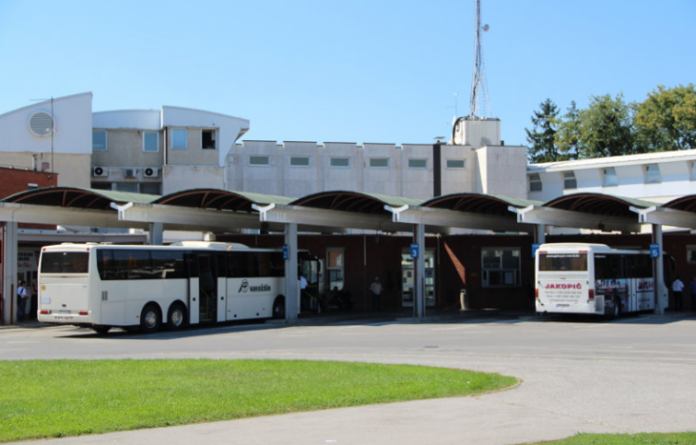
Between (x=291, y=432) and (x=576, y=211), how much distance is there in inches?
1126

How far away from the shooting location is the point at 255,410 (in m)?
10.5

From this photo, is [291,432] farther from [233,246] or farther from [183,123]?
[183,123]

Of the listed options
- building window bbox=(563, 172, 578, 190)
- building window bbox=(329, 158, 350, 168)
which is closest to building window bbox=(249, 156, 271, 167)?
building window bbox=(329, 158, 350, 168)

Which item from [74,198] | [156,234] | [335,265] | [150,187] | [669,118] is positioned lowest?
[335,265]

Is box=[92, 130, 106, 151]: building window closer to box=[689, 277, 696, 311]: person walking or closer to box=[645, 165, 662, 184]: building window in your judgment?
box=[689, 277, 696, 311]: person walking

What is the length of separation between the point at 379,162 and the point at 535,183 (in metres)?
11.6

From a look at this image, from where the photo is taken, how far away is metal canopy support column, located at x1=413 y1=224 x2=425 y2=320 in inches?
1304

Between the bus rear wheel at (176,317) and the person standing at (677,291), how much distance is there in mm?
22272

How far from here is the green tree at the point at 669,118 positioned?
65.1m

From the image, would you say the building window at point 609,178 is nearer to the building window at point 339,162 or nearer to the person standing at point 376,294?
the building window at point 339,162

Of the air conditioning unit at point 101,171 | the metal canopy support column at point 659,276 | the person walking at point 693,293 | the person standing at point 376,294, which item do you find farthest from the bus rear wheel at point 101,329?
the person walking at point 693,293

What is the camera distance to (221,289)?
29.5 metres

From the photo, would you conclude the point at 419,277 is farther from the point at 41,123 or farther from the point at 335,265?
the point at 41,123

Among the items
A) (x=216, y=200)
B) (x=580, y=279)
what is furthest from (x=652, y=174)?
(x=216, y=200)
